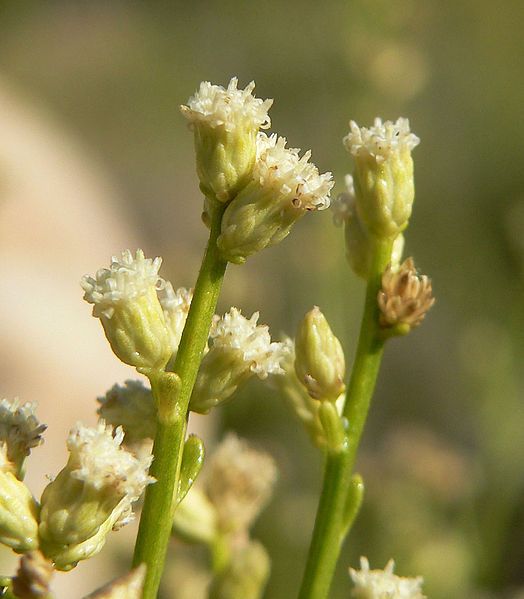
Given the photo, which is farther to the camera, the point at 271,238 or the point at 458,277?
the point at 458,277

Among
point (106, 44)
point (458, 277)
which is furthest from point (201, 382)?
point (106, 44)

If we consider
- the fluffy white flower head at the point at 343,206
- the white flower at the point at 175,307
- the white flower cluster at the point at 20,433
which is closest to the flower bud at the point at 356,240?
the fluffy white flower head at the point at 343,206

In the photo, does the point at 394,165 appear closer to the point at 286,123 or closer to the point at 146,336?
the point at 146,336

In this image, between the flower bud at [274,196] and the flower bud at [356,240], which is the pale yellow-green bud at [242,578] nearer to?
the flower bud at [356,240]

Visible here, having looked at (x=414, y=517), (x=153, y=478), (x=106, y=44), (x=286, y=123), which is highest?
(x=106, y=44)

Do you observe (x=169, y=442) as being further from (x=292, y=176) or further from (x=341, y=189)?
(x=341, y=189)

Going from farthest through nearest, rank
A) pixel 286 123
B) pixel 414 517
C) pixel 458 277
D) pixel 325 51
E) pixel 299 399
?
pixel 286 123, pixel 458 277, pixel 325 51, pixel 414 517, pixel 299 399

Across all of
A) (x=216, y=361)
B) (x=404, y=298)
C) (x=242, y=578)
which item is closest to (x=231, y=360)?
(x=216, y=361)
